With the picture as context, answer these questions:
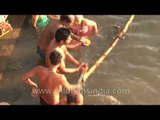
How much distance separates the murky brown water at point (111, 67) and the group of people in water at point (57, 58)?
1.05 ft

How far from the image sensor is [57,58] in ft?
16.3

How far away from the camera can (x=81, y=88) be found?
6.32 m

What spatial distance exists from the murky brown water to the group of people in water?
12.6 inches

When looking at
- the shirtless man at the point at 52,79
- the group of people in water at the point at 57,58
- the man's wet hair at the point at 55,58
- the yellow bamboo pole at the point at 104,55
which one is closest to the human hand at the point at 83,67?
the group of people in water at the point at 57,58

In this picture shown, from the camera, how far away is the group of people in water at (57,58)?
501 centimetres

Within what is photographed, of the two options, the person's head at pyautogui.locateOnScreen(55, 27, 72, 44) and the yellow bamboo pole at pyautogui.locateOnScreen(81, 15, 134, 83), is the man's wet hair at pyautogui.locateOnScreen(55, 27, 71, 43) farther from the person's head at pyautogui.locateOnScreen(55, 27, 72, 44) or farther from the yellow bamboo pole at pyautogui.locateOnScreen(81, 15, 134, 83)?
the yellow bamboo pole at pyautogui.locateOnScreen(81, 15, 134, 83)

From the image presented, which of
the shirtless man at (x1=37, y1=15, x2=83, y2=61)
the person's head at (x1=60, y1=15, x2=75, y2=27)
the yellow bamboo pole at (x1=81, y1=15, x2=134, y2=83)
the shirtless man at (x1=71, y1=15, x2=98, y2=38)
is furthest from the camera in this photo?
the shirtless man at (x1=71, y1=15, x2=98, y2=38)

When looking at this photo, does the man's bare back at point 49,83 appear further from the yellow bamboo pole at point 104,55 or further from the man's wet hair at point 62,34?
the yellow bamboo pole at point 104,55

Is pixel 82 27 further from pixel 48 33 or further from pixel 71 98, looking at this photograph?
pixel 71 98

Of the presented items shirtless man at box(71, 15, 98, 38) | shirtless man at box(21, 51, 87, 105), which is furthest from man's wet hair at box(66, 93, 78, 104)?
shirtless man at box(71, 15, 98, 38)

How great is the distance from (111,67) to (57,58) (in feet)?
7.38

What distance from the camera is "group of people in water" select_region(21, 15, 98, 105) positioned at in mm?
5005
